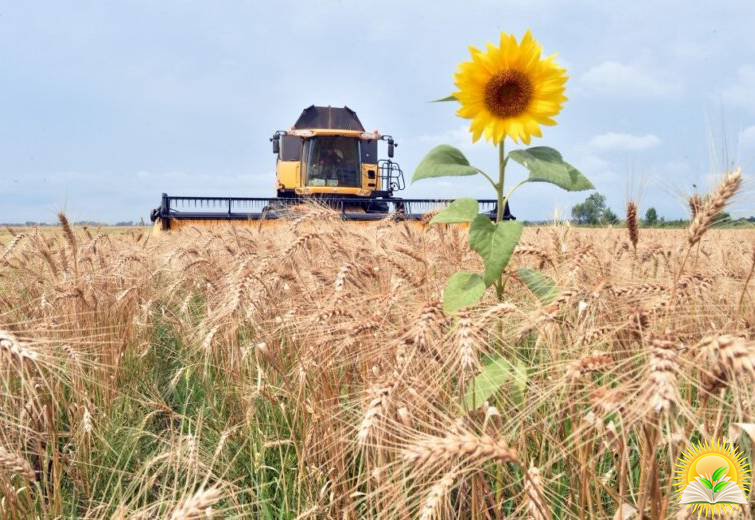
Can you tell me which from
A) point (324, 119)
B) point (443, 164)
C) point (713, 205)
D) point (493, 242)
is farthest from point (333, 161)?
point (713, 205)

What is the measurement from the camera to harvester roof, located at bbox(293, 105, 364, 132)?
16359mm

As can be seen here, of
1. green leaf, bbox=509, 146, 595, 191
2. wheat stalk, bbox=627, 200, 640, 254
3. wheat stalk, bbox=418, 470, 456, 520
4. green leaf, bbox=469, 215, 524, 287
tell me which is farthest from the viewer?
wheat stalk, bbox=627, 200, 640, 254

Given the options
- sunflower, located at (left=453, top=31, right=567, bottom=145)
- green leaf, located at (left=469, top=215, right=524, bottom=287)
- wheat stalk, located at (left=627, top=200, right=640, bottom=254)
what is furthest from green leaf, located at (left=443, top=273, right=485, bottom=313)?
wheat stalk, located at (left=627, top=200, right=640, bottom=254)

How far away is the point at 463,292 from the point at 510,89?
31.8 inches

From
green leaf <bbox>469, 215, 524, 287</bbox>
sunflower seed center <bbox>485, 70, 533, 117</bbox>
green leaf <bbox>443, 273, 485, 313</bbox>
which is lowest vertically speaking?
green leaf <bbox>443, 273, 485, 313</bbox>

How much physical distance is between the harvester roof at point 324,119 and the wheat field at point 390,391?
12.8 meters

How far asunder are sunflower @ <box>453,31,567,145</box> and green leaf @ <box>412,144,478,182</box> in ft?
0.63

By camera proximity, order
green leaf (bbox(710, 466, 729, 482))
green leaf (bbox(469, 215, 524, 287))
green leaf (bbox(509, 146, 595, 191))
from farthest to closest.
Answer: green leaf (bbox(509, 146, 595, 191)) → green leaf (bbox(469, 215, 524, 287)) → green leaf (bbox(710, 466, 729, 482))

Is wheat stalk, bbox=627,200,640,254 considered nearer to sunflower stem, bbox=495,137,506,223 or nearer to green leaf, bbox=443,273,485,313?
sunflower stem, bbox=495,137,506,223

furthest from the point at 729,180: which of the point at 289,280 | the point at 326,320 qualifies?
the point at 289,280

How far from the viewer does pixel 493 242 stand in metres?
1.52

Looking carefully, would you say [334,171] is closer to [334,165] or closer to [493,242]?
[334,165]

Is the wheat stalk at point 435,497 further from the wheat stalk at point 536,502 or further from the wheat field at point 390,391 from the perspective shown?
the wheat stalk at point 536,502

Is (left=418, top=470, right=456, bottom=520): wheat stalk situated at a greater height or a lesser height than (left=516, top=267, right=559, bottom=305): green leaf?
lesser
